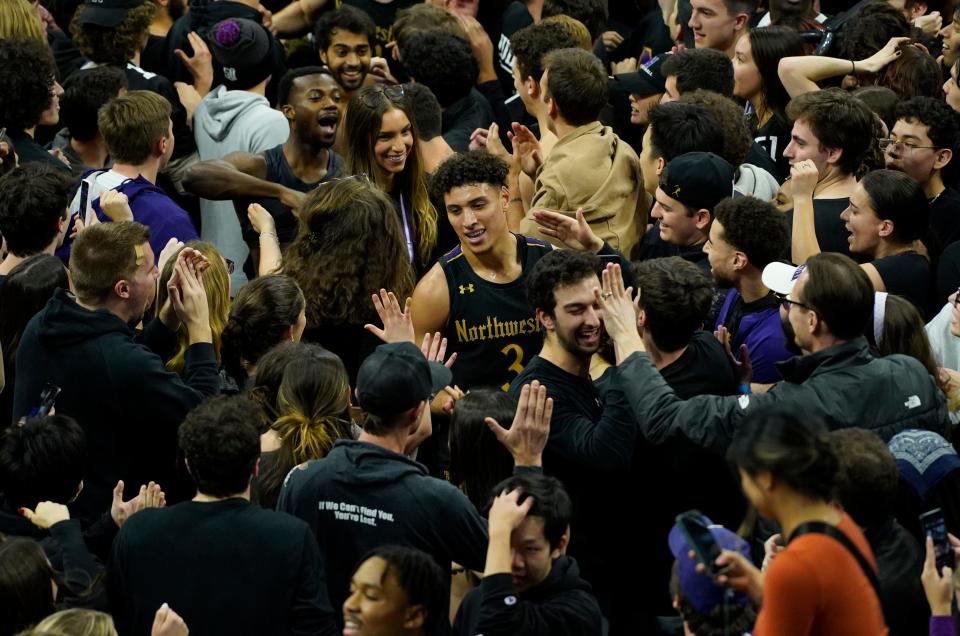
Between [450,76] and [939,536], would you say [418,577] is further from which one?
[450,76]

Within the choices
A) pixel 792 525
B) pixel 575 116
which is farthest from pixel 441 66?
pixel 792 525

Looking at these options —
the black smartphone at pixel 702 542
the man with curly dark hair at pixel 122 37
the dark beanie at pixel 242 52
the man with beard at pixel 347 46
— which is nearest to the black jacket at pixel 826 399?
the black smartphone at pixel 702 542

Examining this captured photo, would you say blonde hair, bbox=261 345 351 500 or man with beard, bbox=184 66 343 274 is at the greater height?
blonde hair, bbox=261 345 351 500

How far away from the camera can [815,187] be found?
6.80m

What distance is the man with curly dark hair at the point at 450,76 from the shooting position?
8195 mm

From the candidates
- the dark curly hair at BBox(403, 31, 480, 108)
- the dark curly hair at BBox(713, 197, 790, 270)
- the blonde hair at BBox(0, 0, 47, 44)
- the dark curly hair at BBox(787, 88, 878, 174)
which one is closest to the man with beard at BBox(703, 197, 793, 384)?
the dark curly hair at BBox(713, 197, 790, 270)

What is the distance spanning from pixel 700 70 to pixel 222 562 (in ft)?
15.4

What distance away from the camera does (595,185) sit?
22.9ft

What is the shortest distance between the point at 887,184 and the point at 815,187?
543mm

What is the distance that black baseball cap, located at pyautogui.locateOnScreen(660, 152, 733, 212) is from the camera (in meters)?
6.43

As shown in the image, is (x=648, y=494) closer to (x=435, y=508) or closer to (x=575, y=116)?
(x=435, y=508)

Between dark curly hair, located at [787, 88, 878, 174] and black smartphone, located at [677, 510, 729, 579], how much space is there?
3.53 metres

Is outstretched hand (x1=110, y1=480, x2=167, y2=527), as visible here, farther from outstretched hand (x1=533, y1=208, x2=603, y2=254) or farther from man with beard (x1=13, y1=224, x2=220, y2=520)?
outstretched hand (x1=533, y1=208, x2=603, y2=254)

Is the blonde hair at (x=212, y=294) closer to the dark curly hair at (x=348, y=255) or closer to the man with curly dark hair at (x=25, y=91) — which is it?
the dark curly hair at (x=348, y=255)
